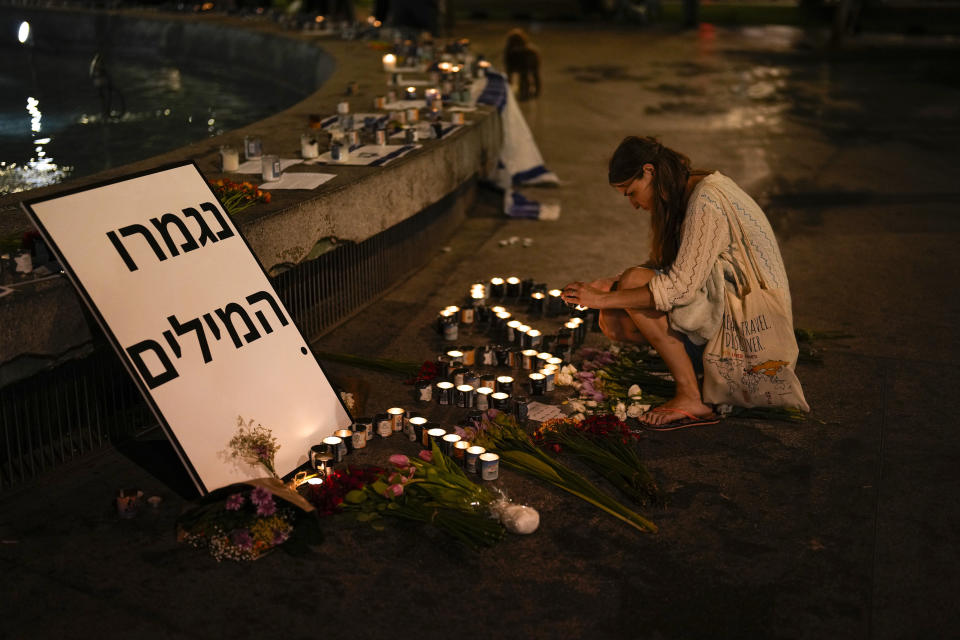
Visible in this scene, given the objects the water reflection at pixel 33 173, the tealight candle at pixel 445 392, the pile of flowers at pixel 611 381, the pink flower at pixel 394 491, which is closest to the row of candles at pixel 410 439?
the tealight candle at pixel 445 392

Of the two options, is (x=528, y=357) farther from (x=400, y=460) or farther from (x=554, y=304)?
(x=400, y=460)

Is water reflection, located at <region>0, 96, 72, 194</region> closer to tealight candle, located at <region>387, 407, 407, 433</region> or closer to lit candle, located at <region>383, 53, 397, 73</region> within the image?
lit candle, located at <region>383, 53, 397, 73</region>

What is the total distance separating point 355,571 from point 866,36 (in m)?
19.0

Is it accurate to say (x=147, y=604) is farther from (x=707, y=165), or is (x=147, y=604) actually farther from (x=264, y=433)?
(x=707, y=165)

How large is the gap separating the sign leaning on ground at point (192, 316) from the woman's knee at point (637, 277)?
1292 mm

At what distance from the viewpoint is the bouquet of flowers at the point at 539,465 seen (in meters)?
3.85

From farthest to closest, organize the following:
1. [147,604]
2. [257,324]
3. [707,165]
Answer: [707,165], [257,324], [147,604]

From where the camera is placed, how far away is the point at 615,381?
4984 mm

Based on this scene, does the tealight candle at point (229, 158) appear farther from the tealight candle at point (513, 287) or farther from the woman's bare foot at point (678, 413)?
the woman's bare foot at point (678, 413)

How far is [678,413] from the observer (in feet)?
15.0

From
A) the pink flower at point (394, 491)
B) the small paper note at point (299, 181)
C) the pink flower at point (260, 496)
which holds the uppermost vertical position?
the small paper note at point (299, 181)

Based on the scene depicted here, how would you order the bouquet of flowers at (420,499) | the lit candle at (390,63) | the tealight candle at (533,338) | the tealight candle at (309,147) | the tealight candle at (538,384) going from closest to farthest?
the bouquet of flowers at (420,499) → the tealight candle at (538,384) → the tealight candle at (533,338) → the tealight candle at (309,147) → the lit candle at (390,63)

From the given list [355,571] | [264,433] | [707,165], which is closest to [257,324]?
[264,433]

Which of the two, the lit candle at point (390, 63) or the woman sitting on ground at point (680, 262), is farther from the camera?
the lit candle at point (390, 63)
